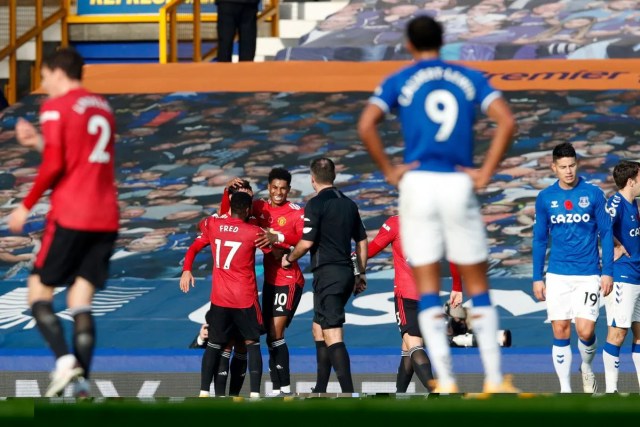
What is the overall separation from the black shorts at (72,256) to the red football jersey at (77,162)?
63mm

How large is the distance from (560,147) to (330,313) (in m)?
2.43

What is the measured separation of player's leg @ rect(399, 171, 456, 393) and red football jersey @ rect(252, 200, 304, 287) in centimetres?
506

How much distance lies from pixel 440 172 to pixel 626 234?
207 inches

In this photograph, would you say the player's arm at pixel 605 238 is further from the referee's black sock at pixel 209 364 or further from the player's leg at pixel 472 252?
the player's leg at pixel 472 252

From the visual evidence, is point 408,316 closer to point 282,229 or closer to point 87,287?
point 282,229

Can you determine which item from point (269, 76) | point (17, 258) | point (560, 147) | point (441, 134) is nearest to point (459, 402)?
point (441, 134)

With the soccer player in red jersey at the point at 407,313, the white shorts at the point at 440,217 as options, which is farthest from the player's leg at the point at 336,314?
the white shorts at the point at 440,217

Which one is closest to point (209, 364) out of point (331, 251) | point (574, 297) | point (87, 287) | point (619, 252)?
point (331, 251)

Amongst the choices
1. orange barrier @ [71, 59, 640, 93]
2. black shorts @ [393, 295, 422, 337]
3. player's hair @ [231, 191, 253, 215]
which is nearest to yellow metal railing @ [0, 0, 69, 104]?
orange barrier @ [71, 59, 640, 93]

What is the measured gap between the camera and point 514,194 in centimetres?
1841

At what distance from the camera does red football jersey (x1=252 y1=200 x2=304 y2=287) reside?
12598 millimetres

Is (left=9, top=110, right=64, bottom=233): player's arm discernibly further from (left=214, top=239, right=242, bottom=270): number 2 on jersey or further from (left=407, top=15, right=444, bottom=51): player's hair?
(left=214, top=239, right=242, bottom=270): number 2 on jersey

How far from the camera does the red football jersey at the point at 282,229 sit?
12.6 metres

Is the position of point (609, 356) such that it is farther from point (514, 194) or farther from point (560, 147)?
point (514, 194)
